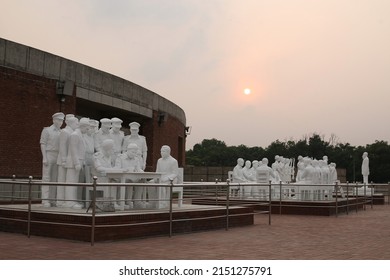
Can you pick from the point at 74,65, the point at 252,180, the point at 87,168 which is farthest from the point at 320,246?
the point at 74,65

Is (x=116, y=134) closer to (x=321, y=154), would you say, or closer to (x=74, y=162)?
(x=74, y=162)

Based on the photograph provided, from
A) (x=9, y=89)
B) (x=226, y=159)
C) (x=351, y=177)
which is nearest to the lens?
(x=9, y=89)

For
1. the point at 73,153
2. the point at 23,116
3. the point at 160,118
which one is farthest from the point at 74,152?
the point at 160,118

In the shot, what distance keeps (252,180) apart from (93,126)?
428 inches

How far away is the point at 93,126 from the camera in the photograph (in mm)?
12516

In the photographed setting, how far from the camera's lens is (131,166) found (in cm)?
1261

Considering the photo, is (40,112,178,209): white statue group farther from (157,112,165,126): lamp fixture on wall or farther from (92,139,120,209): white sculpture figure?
(157,112,165,126): lamp fixture on wall

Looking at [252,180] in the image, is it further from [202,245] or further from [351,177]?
[351,177]

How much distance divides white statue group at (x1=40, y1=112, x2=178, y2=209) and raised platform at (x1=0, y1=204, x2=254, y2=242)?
2.70 feet

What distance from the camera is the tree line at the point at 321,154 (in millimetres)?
54750

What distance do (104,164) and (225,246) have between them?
389 cm

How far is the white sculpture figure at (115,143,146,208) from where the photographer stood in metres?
12.2

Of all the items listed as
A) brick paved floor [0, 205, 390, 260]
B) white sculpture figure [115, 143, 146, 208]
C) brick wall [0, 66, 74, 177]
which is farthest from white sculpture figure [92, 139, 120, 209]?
brick wall [0, 66, 74, 177]

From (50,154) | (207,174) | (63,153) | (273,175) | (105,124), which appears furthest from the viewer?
(207,174)
